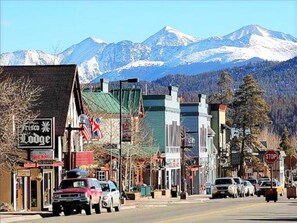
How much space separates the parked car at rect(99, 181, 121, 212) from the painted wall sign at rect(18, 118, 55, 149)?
15.2ft

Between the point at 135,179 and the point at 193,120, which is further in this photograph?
the point at 193,120

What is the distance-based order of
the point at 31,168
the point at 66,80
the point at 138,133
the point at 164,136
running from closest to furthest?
the point at 31,168, the point at 66,80, the point at 138,133, the point at 164,136

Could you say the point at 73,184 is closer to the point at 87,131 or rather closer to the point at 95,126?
the point at 87,131

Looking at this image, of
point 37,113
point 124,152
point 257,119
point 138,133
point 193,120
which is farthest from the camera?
point 257,119

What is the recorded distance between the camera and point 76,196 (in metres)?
48.7

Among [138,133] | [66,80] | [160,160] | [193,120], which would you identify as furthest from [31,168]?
[193,120]

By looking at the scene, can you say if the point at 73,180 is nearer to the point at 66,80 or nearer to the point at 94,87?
the point at 66,80

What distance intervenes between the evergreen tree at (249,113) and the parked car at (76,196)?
73.8 meters

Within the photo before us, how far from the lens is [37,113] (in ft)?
204

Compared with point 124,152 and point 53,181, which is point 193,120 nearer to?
point 124,152

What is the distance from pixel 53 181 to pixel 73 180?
1589cm

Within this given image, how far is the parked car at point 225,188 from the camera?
83194mm

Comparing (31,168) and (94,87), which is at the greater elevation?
(94,87)

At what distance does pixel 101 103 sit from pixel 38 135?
31.4 m
